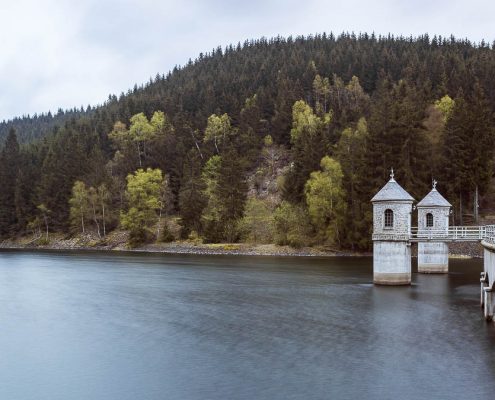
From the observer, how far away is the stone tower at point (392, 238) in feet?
163

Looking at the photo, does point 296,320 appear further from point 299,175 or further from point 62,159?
point 62,159

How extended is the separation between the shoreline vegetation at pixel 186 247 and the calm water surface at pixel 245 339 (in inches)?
1148

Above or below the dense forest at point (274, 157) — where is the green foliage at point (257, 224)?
below

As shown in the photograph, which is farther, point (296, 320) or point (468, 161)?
point (468, 161)

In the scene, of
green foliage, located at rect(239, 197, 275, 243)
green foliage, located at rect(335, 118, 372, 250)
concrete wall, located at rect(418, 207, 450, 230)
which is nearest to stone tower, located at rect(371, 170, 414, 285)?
concrete wall, located at rect(418, 207, 450, 230)

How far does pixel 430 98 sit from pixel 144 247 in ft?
202

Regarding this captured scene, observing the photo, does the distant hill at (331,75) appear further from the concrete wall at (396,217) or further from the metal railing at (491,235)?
the metal railing at (491,235)

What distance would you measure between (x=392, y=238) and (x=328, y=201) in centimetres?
4304

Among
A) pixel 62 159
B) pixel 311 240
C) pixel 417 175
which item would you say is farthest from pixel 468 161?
pixel 62 159

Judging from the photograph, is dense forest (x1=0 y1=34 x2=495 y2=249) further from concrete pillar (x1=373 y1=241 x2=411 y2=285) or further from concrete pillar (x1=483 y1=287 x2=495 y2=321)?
concrete pillar (x1=483 y1=287 x2=495 y2=321)

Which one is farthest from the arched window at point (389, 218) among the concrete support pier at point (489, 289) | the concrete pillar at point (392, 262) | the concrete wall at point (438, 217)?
the concrete support pier at point (489, 289)

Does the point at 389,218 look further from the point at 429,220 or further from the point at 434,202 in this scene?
the point at 429,220

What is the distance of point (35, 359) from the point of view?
99.4ft

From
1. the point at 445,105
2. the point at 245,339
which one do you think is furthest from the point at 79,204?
the point at 245,339
